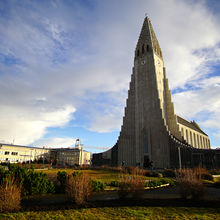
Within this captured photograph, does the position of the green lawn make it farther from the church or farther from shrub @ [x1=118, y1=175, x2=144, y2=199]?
the church

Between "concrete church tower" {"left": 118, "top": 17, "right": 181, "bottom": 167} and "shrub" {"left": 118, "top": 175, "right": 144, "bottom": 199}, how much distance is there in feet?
131

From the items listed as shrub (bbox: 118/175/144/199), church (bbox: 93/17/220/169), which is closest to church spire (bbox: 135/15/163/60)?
church (bbox: 93/17/220/169)

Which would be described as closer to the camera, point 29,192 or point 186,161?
point 29,192

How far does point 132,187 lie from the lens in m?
10.4

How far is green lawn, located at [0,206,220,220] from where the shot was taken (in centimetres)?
748

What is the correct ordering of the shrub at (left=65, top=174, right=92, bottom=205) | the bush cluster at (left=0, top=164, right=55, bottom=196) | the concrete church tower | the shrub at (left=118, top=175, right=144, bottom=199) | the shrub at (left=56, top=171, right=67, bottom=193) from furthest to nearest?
the concrete church tower → the shrub at (left=56, top=171, right=67, bottom=193) → the bush cluster at (left=0, top=164, right=55, bottom=196) → the shrub at (left=118, top=175, right=144, bottom=199) → the shrub at (left=65, top=174, right=92, bottom=205)

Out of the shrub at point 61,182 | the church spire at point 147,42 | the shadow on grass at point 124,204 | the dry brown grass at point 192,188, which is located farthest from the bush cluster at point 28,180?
the church spire at point 147,42

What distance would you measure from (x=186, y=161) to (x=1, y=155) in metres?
68.5

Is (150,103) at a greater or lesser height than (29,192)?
greater

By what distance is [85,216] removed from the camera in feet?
Answer: 24.8

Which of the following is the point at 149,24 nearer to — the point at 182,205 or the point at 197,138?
the point at 197,138

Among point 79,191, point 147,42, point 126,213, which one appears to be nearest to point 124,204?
point 126,213

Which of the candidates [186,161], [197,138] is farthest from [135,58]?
[197,138]

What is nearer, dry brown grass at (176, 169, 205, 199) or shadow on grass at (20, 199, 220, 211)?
shadow on grass at (20, 199, 220, 211)
